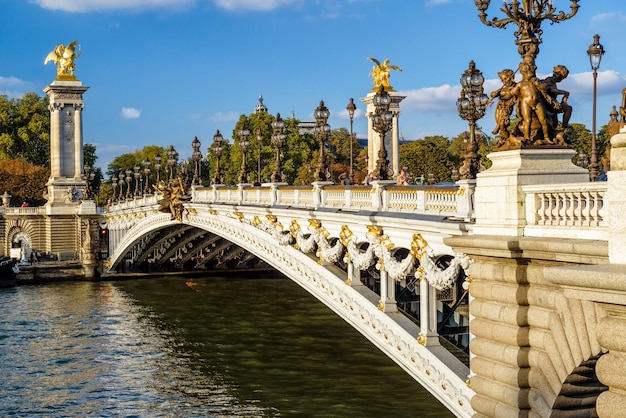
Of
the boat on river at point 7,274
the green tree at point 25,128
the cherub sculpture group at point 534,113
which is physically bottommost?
the boat on river at point 7,274

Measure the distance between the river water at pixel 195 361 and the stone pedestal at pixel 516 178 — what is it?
1065cm

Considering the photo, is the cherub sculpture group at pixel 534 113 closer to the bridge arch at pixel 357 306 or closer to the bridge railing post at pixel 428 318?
the bridge arch at pixel 357 306

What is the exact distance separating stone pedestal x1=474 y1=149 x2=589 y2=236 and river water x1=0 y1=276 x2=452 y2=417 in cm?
1065

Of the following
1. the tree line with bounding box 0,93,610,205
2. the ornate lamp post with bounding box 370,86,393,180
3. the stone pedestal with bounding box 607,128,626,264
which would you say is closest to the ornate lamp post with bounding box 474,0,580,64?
the stone pedestal with bounding box 607,128,626,264

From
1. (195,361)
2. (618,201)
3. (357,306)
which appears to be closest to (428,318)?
(357,306)

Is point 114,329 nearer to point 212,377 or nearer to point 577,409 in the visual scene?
point 212,377

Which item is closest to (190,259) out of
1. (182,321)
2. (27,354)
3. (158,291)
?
(158,291)

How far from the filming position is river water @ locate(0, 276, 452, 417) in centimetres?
2372

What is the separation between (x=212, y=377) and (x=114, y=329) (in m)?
10.8

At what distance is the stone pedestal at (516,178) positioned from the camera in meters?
11.4

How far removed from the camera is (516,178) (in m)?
11.5

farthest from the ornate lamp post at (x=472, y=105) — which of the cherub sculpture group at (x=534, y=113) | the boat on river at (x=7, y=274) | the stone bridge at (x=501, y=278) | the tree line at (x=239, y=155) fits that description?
the tree line at (x=239, y=155)

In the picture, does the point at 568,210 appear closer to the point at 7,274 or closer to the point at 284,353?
the point at 284,353

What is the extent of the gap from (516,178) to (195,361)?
1979 centimetres
